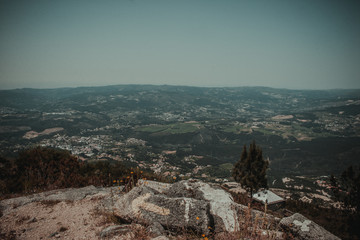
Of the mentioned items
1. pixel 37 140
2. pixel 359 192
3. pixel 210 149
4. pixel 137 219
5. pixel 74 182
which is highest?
pixel 137 219

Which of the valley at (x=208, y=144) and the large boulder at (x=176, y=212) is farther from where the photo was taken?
the valley at (x=208, y=144)

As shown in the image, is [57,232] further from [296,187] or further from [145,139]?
[145,139]

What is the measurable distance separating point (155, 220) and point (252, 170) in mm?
18113

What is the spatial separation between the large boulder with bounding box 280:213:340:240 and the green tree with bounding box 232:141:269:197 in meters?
15.4

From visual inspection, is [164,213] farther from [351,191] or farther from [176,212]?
[351,191]

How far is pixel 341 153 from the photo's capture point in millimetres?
88062

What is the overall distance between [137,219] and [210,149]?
346ft

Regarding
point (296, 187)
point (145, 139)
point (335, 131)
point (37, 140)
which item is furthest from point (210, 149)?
point (335, 131)

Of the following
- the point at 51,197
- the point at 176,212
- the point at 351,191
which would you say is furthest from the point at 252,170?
the point at 51,197

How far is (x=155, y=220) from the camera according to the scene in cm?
431

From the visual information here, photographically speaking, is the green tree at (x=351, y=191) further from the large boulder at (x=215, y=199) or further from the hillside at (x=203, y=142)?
the hillside at (x=203, y=142)

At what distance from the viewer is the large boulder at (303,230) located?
3.92 meters

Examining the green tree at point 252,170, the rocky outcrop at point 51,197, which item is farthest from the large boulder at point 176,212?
the green tree at point 252,170

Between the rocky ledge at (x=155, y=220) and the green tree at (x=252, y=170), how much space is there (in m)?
15.2
